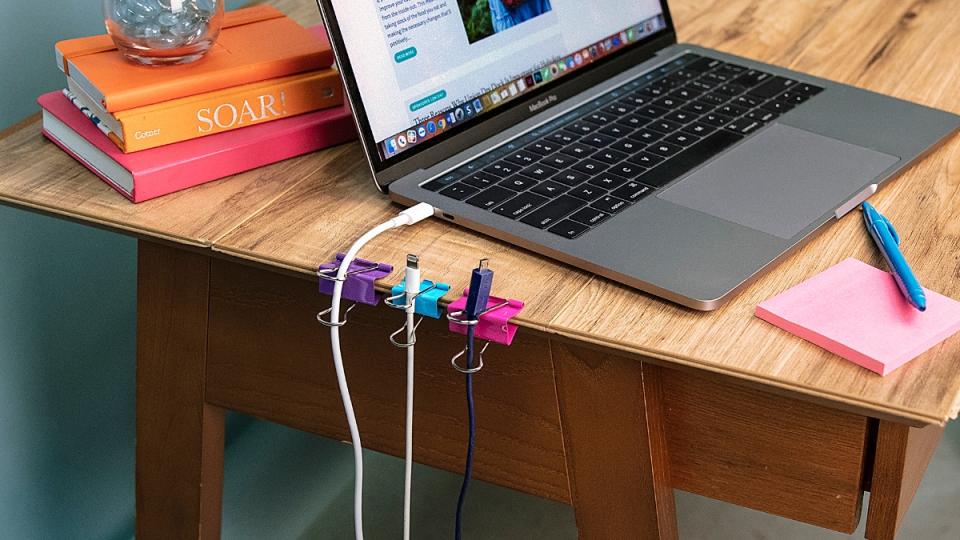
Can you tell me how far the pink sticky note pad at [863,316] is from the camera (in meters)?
0.71

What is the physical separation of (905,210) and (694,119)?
0.72 ft

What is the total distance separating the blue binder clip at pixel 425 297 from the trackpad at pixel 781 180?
221 mm

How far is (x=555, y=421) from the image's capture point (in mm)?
869

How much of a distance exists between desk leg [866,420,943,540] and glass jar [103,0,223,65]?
0.64 meters

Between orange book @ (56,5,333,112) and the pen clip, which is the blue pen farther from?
orange book @ (56,5,333,112)

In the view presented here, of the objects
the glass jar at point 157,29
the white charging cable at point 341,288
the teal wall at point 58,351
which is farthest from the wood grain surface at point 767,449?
the teal wall at point 58,351

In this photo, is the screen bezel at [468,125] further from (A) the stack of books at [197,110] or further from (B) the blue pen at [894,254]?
(B) the blue pen at [894,254]

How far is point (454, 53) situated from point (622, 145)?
0.55 feet

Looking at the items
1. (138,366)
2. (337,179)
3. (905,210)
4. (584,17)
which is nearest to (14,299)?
(138,366)

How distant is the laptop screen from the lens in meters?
0.91

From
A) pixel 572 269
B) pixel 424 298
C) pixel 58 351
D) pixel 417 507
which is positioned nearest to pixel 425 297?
pixel 424 298

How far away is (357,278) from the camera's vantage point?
794 millimetres

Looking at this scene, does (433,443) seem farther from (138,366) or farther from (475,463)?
(138,366)

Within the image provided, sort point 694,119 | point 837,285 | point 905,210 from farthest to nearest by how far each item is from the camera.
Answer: point 694,119, point 905,210, point 837,285
